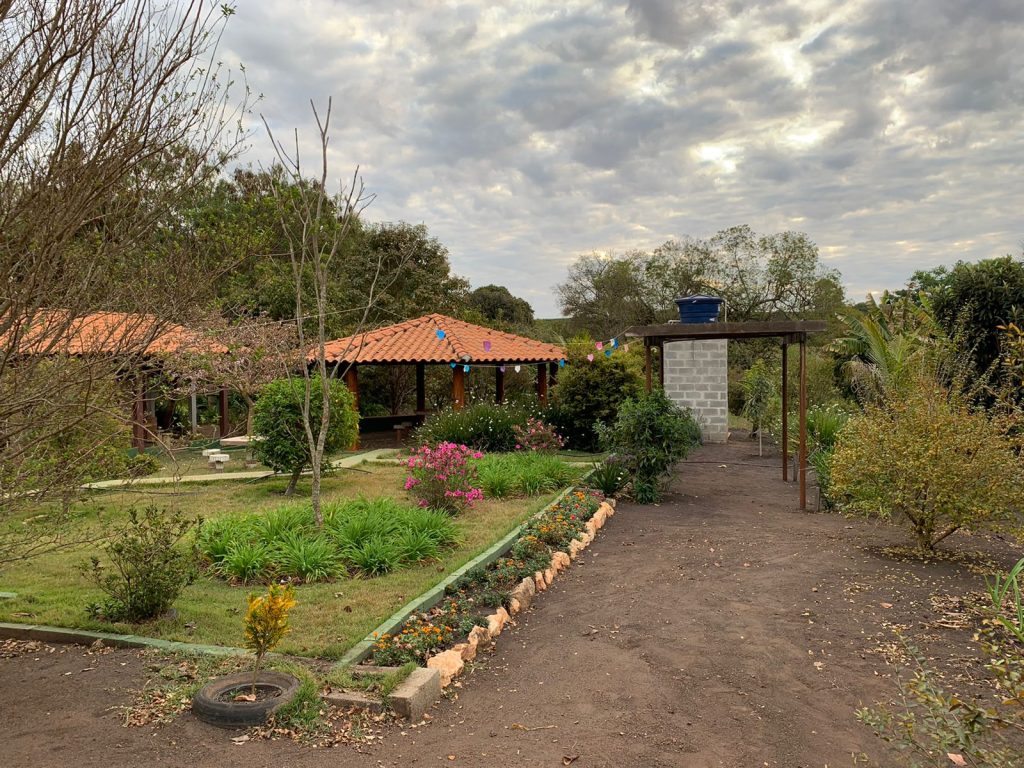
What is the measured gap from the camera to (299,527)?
7062 mm

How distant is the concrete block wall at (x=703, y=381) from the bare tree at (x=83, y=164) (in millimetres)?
14369

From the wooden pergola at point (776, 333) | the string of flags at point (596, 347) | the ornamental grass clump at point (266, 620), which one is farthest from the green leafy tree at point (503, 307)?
the ornamental grass clump at point (266, 620)

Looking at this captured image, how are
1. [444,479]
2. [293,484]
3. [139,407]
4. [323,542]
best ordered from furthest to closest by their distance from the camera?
1. [293,484]
2. [444,479]
3. [139,407]
4. [323,542]

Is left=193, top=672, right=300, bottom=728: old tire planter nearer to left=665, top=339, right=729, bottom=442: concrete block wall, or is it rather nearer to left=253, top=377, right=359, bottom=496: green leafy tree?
left=253, top=377, right=359, bottom=496: green leafy tree

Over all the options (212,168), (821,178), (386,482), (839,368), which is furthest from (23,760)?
(839,368)

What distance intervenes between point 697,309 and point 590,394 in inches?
150

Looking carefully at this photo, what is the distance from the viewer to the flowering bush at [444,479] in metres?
8.64

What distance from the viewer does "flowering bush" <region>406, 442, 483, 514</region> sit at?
8641mm

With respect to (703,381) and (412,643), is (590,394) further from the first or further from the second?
(412,643)

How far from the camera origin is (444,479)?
8664 mm

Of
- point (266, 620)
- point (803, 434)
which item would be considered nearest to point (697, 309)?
point (803, 434)

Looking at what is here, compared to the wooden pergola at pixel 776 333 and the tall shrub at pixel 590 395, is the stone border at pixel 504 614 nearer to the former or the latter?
the wooden pergola at pixel 776 333

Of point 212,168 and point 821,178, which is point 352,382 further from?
point 212,168

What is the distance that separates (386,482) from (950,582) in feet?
26.2
